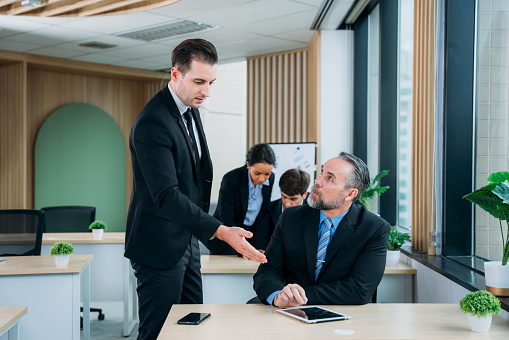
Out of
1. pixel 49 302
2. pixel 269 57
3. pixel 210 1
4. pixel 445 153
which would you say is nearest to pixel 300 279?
pixel 445 153

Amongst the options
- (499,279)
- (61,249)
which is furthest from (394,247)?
(61,249)

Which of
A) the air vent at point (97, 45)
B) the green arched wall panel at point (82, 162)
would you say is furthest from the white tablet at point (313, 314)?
the green arched wall panel at point (82, 162)

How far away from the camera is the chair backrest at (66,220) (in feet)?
20.2

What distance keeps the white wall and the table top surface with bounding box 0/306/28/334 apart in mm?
4402

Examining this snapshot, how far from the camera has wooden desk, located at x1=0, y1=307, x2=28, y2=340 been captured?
7.26 feet

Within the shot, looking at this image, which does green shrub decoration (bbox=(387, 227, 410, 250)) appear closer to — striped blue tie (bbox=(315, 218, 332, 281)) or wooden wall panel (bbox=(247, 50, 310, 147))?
striped blue tie (bbox=(315, 218, 332, 281))

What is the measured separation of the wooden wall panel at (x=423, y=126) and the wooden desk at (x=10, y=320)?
233 centimetres

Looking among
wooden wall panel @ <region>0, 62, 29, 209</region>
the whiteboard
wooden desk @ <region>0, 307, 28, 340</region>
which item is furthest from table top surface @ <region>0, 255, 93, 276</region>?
wooden wall panel @ <region>0, 62, 29, 209</region>

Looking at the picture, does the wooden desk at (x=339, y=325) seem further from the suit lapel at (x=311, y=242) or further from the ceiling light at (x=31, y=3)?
the ceiling light at (x=31, y=3)

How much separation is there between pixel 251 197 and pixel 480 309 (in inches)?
101

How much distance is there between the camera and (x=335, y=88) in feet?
21.0

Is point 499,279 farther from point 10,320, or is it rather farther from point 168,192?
point 10,320

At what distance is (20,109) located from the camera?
814 cm

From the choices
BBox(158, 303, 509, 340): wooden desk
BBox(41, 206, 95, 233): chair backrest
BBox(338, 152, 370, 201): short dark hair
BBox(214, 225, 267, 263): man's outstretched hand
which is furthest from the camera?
BBox(41, 206, 95, 233): chair backrest
